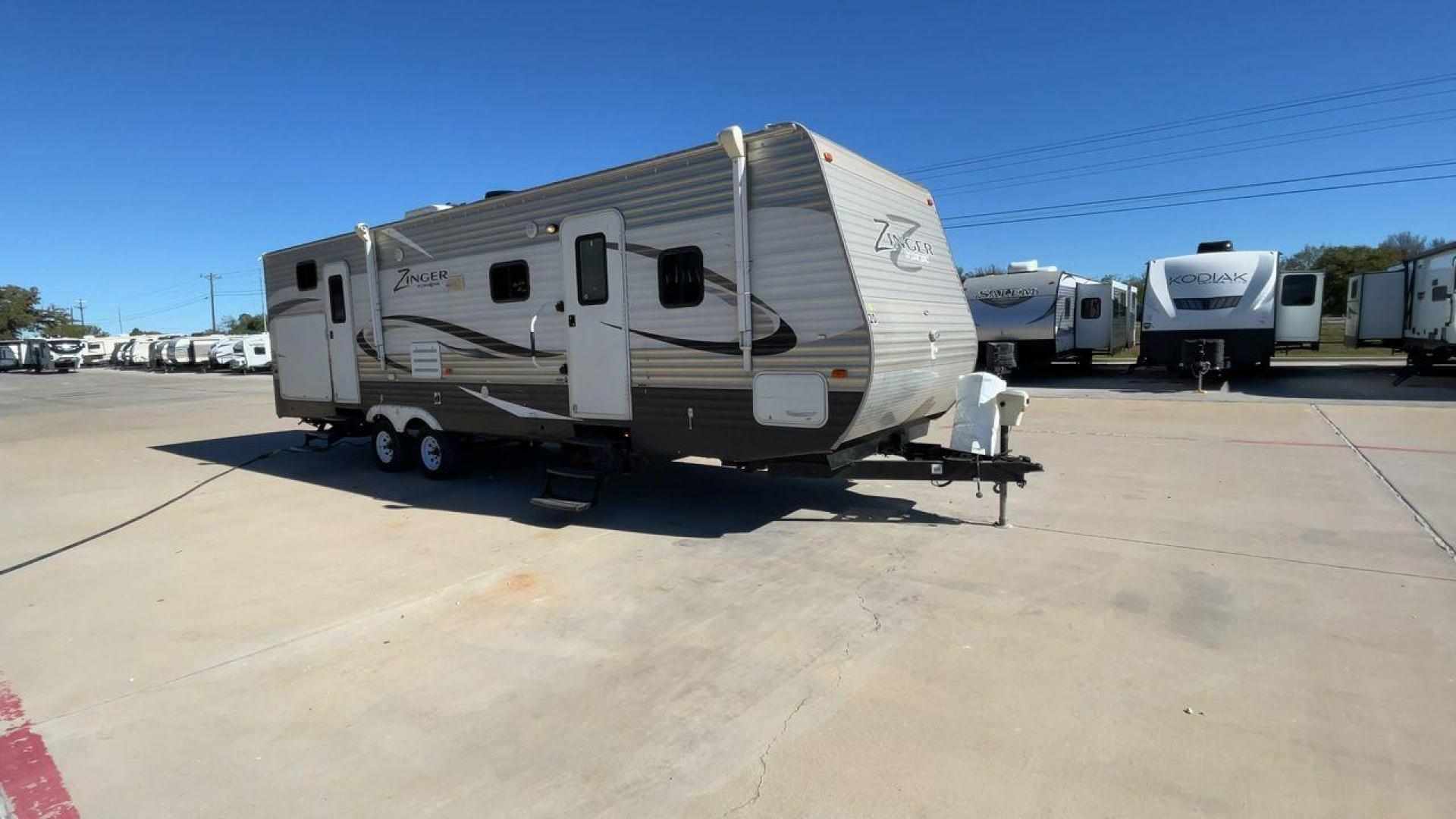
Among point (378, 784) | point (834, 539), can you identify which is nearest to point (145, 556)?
point (378, 784)

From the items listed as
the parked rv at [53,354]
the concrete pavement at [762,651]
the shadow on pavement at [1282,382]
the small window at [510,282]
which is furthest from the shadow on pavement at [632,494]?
the parked rv at [53,354]

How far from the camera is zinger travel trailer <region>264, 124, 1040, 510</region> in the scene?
565 centimetres

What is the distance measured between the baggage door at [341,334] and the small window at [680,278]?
5404mm

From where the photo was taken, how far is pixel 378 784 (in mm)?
3023

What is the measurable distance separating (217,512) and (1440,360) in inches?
953

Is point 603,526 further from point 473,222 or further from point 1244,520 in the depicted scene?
point 1244,520

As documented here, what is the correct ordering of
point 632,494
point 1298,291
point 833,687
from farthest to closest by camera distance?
1. point 1298,291
2. point 632,494
3. point 833,687

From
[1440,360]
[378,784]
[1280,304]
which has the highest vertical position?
[1280,304]

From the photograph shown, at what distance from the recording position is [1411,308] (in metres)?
18.4

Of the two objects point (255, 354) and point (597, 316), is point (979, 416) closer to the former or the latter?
point (597, 316)

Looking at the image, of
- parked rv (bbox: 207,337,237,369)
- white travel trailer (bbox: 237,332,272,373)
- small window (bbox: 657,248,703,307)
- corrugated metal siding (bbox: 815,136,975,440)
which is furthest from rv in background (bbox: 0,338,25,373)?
corrugated metal siding (bbox: 815,136,975,440)

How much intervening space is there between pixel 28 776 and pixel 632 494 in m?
5.31

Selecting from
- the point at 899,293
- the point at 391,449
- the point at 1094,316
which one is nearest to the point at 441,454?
the point at 391,449

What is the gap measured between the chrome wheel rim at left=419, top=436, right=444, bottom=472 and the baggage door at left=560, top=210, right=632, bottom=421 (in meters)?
2.76
